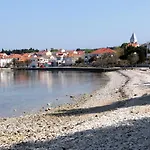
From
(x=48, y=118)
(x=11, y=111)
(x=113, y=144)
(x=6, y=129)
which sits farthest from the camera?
(x=11, y=111)

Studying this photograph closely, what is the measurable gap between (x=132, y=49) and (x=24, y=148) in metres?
83.9

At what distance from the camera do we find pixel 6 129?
16578 mm

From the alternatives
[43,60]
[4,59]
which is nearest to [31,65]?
[43,60]

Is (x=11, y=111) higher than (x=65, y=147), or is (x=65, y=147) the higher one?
(x=65, y=147)

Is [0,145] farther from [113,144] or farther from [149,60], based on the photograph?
[149,60]

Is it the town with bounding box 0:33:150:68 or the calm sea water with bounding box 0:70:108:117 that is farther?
the town with bounding box 0:33:150:68

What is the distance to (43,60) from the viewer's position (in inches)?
6053

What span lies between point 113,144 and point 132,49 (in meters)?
85.1

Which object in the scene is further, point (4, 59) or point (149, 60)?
point (4, 59)

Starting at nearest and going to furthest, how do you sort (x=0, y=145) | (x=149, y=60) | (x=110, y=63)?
(x=0, y=145) < (x=149, y=60) < (x=110, y=63)

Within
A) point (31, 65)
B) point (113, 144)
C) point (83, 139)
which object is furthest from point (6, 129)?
point (31, 65)

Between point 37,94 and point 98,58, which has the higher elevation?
point 98,58

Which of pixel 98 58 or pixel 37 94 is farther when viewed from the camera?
pixel 98 58

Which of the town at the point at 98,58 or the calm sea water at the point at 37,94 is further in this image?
the town at the point at 98,58
